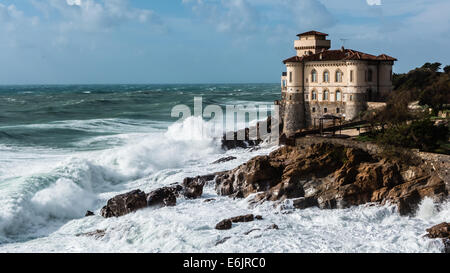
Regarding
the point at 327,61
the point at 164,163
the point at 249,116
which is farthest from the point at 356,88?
the point at 249,116

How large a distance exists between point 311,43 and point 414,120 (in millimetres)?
14709

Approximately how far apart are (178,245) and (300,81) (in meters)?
23.7

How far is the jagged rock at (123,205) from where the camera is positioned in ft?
78.8

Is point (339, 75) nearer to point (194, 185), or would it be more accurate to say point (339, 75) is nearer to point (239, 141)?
point (239, 141)

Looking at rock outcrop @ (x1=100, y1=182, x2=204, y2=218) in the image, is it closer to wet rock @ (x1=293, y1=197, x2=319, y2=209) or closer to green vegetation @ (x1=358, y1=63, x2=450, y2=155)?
wet rock @ (x1=293, y1=197, x2=319, y2=209)

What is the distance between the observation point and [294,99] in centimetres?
4088

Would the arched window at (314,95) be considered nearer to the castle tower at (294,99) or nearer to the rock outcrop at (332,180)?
the castle tower at (294,99)

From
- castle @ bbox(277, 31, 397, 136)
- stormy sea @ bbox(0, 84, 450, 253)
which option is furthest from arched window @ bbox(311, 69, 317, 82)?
stormy sea @ bbox(0, 84, 450, 253)

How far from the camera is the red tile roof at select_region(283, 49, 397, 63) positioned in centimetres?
3788

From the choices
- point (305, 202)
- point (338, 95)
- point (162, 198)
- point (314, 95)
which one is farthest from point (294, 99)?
point (162, 198)

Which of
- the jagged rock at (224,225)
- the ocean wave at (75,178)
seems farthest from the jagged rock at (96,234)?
the jagged rock at (224,225)

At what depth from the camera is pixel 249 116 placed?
63.4 m

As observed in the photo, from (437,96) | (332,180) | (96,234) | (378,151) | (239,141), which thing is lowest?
(96,234)

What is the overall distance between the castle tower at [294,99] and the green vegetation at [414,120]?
19.4 ft
